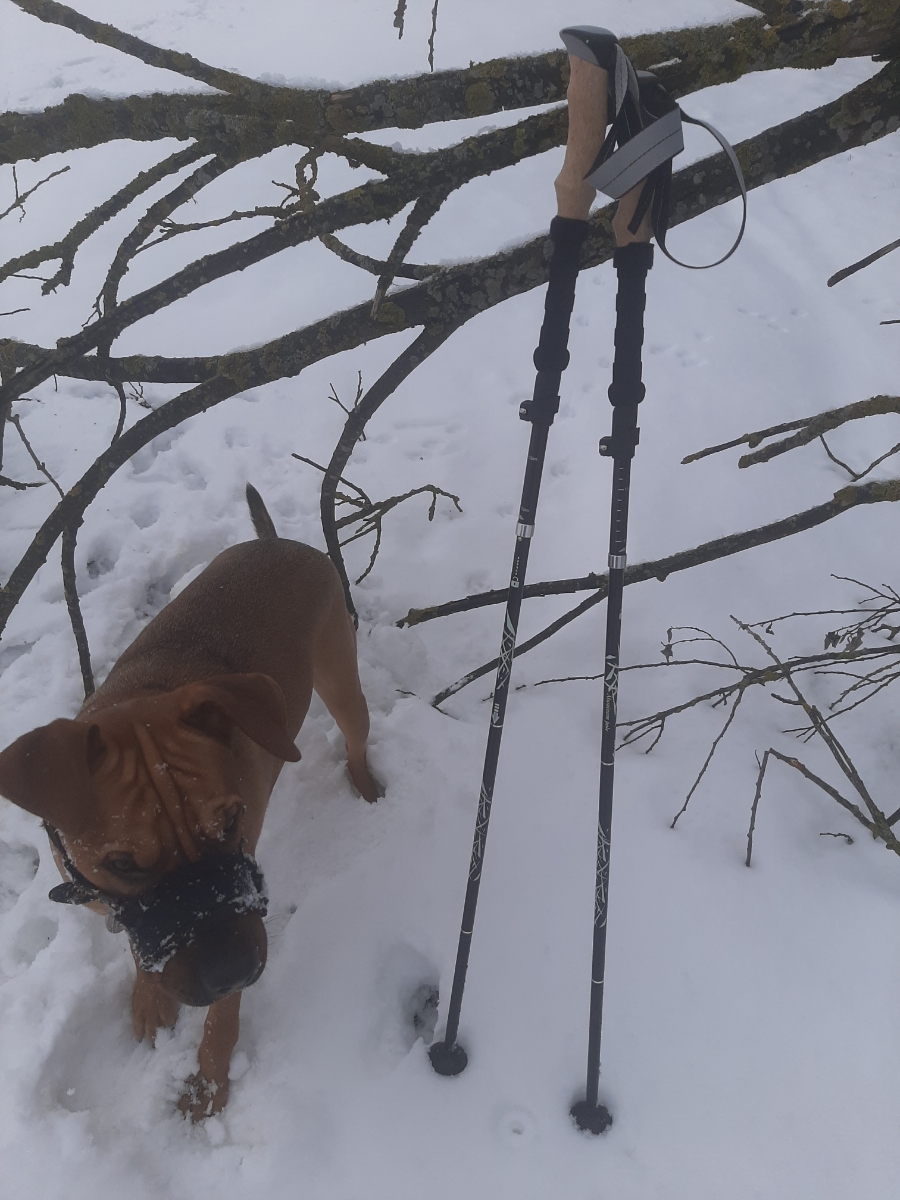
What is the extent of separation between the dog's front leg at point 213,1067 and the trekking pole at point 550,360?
60cm

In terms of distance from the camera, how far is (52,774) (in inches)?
55.9

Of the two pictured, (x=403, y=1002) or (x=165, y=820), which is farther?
(x=403, y=1002)

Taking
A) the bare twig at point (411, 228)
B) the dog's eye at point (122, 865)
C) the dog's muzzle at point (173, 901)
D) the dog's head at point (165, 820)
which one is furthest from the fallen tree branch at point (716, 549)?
the dog's eye at point (122, 865)

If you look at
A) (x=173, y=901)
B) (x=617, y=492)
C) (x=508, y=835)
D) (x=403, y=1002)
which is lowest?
(x=403, y=1002)

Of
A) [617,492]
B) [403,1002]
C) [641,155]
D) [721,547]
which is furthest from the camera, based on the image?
[721,547]

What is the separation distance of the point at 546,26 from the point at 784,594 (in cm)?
737

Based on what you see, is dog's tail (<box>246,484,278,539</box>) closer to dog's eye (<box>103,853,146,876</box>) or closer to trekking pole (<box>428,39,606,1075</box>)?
trekking pole (<box>428,39,606,1075</box>)

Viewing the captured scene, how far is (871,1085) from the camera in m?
1.94

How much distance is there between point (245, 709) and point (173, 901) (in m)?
0.44

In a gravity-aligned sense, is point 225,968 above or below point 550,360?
below

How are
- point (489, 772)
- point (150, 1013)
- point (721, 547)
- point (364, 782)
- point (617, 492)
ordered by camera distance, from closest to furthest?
point (617, 492) < point (489, 772) < point (150, 1013) < point (721, 547) < point (364, 782)

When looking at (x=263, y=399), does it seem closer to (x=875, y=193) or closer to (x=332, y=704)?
(x=332, y=704)

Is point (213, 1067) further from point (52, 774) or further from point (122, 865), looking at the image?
point (52, 774)

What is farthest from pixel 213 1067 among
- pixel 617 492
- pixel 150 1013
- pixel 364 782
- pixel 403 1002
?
pixel 617 492
